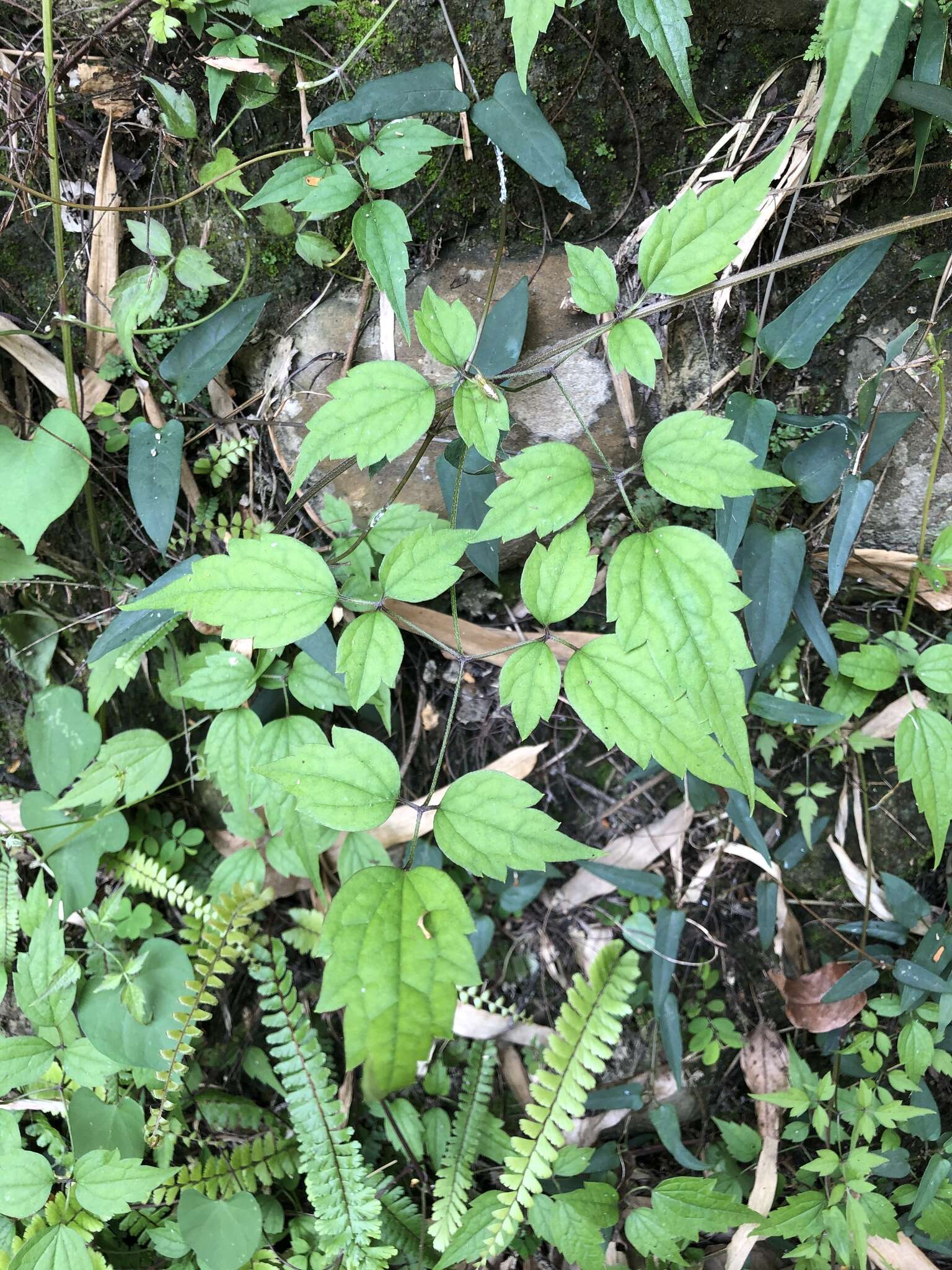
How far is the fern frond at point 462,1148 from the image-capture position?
172 centimetres

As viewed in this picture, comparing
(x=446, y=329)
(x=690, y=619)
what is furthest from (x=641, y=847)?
(x=446, y=329)

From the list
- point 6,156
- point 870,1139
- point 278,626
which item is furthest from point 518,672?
point 6,156

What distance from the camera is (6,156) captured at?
163 cm

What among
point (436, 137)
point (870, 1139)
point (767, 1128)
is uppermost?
point (436, 137)

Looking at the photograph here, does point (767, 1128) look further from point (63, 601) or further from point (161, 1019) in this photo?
point (63, 601)

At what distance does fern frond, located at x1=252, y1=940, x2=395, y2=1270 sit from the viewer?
1.69 meters

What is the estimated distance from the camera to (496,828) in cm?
114

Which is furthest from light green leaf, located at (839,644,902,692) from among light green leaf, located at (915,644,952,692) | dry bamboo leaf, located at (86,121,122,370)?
dry bamboo leaf, located at (86,121,122,370)

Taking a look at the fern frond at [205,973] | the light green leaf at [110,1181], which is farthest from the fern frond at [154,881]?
the light green leaf at [110,1181]

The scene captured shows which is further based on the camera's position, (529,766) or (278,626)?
(529,766)

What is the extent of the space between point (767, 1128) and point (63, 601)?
2246mm

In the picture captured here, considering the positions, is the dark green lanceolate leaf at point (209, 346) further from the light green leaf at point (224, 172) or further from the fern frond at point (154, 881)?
the fern frond at point (154, 881)

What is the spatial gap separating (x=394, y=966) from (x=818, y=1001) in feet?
4.56

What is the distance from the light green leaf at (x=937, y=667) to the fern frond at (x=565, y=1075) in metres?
0.96
